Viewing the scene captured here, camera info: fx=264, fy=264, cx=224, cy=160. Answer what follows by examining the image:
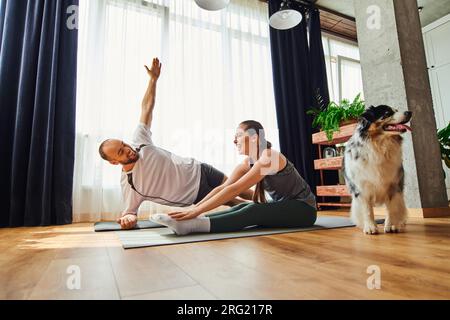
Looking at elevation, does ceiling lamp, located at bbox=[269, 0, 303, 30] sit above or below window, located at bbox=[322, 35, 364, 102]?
below

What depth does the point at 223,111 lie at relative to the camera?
133 inches

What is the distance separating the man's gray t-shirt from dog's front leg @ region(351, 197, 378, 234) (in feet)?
4.40

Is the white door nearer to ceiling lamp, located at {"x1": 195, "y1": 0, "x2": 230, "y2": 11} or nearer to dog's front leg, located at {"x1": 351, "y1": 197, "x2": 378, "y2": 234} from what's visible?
dog's front leg, located at {"x1": 351, "y1": 197, "x2": 378, "y2": 234}

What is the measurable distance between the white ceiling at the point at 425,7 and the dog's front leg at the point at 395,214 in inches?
152

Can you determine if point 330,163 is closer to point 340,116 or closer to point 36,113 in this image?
point 340,116

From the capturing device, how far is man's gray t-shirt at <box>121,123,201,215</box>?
220 centimetres

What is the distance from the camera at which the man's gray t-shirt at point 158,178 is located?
220 cm

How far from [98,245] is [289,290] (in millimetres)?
1073

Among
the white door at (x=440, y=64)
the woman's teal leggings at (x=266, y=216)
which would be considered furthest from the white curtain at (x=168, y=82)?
the white door at (x=440, y=64)

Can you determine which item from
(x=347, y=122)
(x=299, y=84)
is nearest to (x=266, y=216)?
(x=347, y=122)

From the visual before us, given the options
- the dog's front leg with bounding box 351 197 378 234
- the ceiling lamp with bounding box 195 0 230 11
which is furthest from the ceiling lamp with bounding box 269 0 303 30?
the dog's front leg with bounding box 351 197 378 234

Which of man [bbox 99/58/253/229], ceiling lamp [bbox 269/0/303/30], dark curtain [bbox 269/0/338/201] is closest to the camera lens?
man [bbox 99/58/253/229]

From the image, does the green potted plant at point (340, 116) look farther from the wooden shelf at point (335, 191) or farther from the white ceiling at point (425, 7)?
the white ceiling at point (425, 7)
